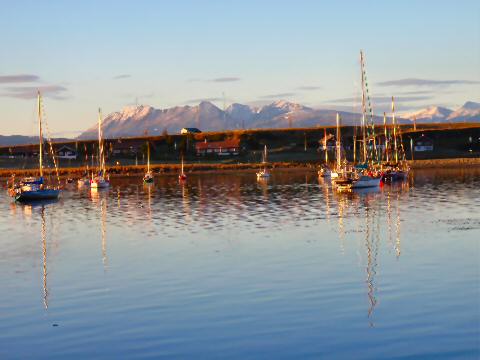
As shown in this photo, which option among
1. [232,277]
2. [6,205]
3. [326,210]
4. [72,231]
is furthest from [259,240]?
[6,205]

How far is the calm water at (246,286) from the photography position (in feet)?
77.3

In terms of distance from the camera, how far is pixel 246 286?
3259 centimetres

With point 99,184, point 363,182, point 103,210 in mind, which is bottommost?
point 103,210

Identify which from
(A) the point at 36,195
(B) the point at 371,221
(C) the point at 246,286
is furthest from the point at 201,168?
(C) the point at 246,286

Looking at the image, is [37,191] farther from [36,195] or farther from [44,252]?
[44,252]

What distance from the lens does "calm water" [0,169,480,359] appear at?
77.3 ft

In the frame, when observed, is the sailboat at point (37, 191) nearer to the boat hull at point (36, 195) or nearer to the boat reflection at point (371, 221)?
the boat hull at point (36, 195)

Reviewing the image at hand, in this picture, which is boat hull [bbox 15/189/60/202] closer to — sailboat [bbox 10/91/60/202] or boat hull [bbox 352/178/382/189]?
sailboat [bbox 10/91/60/202]

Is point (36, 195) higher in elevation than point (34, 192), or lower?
lower

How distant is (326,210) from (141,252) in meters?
28.4

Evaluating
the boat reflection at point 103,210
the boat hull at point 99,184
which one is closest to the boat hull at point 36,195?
the boat reflection at point 103,210

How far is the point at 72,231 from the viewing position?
59094 millimetres

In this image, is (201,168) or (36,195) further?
(201,168)

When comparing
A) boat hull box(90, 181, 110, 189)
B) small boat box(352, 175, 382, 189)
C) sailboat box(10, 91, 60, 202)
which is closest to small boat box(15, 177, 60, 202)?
sailboat box(10, 91, 60, 202)
